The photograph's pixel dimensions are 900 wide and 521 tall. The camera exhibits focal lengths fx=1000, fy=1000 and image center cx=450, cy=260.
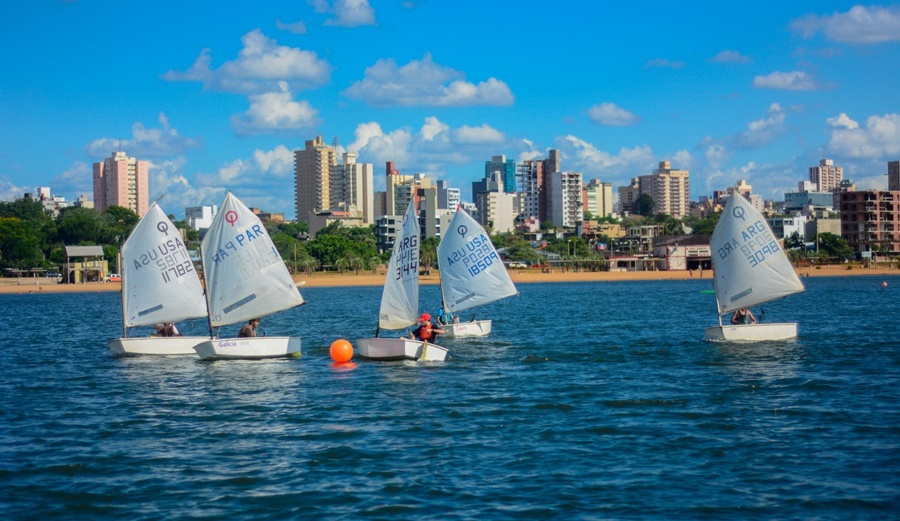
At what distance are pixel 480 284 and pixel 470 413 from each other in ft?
80.2

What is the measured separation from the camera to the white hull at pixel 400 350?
3884 cm

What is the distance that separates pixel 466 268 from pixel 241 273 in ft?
49.1

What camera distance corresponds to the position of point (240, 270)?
41.1 metres

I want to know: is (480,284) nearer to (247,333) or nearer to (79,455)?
(247,333)

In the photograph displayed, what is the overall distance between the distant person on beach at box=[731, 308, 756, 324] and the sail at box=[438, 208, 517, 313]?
39.4 ft

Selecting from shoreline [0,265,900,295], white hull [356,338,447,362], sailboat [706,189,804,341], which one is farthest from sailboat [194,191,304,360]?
shoreline [0,265,900,295]

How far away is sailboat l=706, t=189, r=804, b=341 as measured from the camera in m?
45.0

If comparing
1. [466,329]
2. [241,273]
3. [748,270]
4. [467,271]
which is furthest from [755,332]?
[241,273]

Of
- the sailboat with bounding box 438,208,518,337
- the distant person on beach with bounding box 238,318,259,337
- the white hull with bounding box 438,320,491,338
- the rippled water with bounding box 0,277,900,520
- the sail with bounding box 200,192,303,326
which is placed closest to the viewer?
the rippled water with bounding box 0,277,900,520

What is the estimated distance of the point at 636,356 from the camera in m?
43.1

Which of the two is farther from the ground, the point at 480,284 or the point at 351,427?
the point at 480,284

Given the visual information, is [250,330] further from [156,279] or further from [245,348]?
[156,279]

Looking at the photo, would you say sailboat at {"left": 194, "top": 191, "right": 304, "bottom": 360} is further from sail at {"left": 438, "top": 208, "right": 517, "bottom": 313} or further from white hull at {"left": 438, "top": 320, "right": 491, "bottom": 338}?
sail at {"left": 438, "top": 208, "right": 517, "bottom": 313}

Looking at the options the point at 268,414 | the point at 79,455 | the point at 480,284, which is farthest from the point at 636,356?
the point at 79,455
